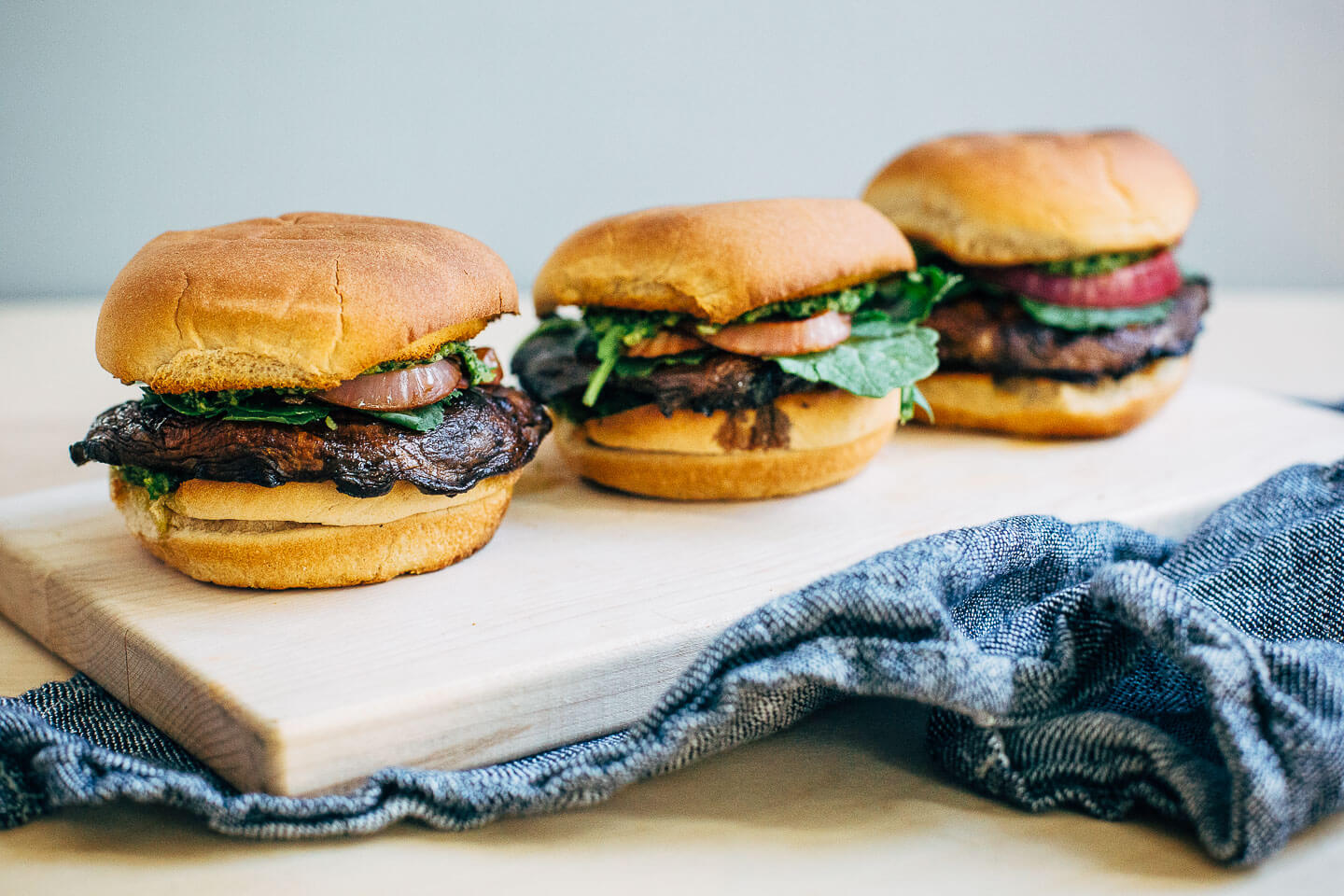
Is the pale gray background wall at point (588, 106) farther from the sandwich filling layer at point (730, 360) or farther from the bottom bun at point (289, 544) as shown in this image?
the bottom bun at point (289, 544)

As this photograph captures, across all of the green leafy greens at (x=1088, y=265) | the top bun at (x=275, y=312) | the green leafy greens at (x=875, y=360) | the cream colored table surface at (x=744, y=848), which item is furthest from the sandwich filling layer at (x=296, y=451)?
A: the green leafy greens at (x=1088, y=265)

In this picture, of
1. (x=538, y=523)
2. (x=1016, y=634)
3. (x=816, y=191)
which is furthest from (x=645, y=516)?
(x=816, y=191)

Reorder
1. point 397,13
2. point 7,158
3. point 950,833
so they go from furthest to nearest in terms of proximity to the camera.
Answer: point 397,13 < point 7,158 < point 950,833

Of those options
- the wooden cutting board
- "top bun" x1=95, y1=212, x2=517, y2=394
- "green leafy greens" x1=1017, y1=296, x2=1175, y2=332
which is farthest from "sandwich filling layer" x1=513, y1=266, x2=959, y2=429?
"top bun" x1=95, y1=212, x2=517, y2=394

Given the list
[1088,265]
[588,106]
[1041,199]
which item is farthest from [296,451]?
[588,106]

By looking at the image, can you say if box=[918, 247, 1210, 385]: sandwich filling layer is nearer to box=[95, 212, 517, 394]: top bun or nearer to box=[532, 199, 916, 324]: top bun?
box=[532, 199, 916, 324]: top bun

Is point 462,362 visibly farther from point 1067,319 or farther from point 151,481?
point 1067,319

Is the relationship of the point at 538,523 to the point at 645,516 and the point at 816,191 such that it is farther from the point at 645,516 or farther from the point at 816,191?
the point at 816,191

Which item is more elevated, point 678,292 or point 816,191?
point 678,292
